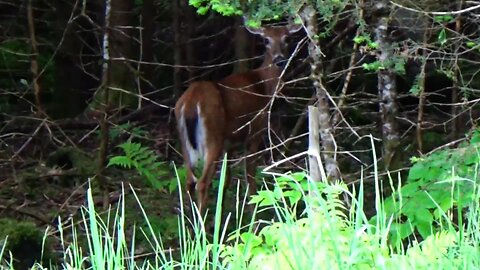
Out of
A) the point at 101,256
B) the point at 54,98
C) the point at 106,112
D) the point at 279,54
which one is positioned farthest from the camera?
the point at 54,98

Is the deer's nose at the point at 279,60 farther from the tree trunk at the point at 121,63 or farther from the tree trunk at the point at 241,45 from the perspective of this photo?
the tree trunk at the point at 121,63

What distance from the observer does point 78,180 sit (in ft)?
31.1

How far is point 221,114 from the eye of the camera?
8.89 metres

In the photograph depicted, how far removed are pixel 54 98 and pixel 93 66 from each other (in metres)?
0.78

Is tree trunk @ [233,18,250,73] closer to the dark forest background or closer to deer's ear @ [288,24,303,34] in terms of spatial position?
the dark forest background

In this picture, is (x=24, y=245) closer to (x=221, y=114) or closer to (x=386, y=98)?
(x=221, y=114)

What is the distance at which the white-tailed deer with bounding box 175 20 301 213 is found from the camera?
8.62m

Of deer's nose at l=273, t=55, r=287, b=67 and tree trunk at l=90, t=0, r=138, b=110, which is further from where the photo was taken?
tree trunk at l=90, t=0, r=138, b=110

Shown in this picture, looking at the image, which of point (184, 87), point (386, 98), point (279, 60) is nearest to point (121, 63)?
point (184, 87)

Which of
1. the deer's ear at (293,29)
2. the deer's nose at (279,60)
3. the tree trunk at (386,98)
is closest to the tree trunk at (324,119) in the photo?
the tree trunk at (386,98)

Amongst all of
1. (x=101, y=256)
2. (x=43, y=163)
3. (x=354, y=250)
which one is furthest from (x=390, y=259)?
(x=43, y=163)

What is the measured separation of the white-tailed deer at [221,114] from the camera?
8.62 metres

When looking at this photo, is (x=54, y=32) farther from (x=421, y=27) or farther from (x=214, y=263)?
(x=214, y=263)

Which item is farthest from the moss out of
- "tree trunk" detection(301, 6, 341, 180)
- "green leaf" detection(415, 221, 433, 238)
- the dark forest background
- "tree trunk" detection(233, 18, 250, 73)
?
"tree trunk" detection(233, 18, 250, 73)
